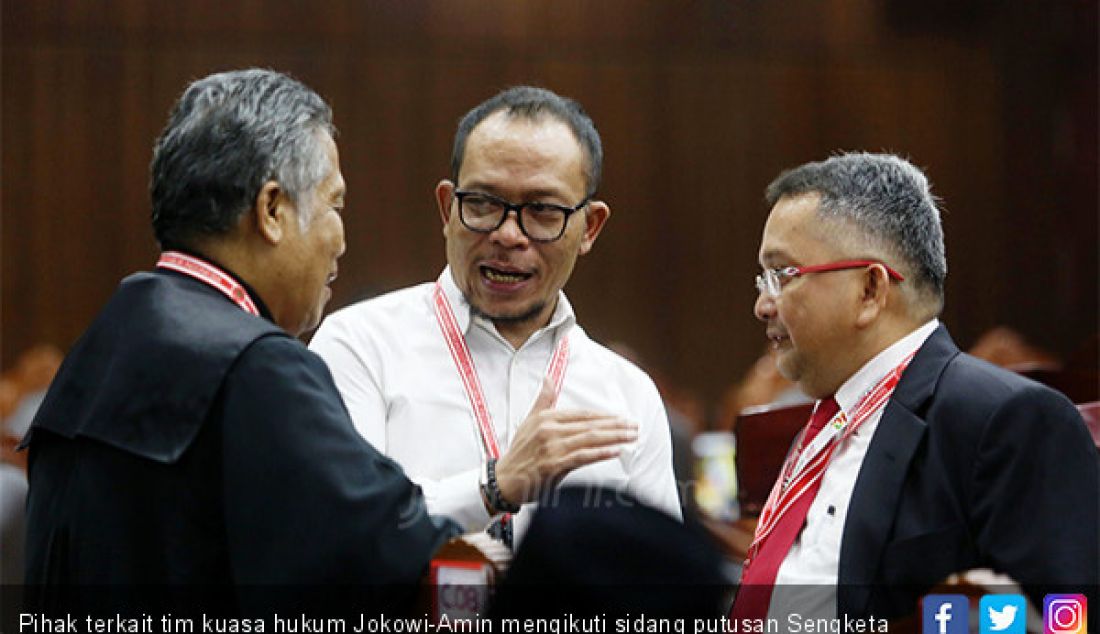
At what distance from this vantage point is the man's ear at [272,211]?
5.67 ft

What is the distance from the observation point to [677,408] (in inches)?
206

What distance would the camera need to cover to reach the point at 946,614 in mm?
1773

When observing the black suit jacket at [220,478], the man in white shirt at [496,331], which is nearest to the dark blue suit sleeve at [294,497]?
the black suit jacket at [220,478]

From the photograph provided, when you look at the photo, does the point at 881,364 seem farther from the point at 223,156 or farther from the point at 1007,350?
the point at 1007,350

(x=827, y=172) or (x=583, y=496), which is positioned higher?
(x=827, y=172)

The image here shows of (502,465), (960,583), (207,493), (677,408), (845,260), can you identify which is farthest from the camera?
(677,408)

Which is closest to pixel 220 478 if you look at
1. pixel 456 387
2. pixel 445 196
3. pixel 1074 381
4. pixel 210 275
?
pixel 210 275

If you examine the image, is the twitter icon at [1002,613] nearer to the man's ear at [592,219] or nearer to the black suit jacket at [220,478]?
the black suit jacket at [220,478]

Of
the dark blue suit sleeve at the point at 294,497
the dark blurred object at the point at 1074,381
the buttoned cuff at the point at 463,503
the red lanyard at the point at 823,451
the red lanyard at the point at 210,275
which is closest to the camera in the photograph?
the dark blue suit sleeve at the point at 294,497

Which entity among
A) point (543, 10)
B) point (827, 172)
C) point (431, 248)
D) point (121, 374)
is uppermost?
point (543, 10)

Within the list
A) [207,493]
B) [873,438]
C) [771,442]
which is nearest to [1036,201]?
[771,442]

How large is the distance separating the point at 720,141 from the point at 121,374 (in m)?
4.42

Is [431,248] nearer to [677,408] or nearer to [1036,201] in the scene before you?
[677,408]

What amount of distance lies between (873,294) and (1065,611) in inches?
23.5
